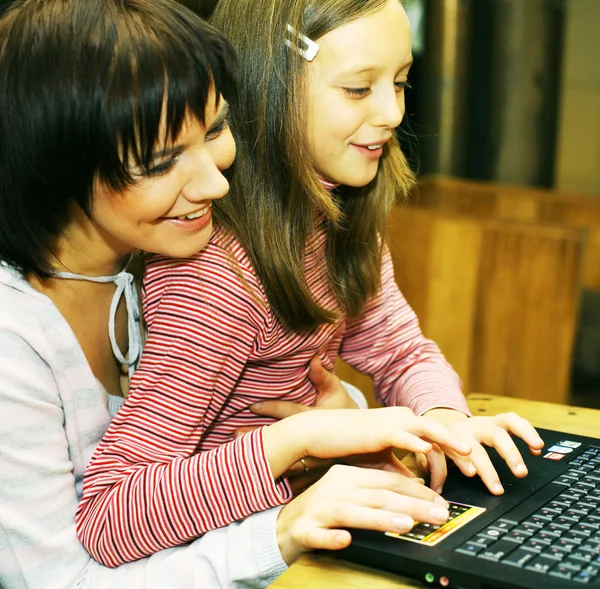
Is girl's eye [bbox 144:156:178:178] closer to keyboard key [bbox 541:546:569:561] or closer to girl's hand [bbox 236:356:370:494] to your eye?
girl's hand [bbox 236:356:370:494]

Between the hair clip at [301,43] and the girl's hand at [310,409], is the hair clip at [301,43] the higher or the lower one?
A: the higher one

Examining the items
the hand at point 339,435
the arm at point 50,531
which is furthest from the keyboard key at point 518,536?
the arm at point 50,531

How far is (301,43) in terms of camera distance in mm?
995

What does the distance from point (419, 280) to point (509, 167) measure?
855 millimetres

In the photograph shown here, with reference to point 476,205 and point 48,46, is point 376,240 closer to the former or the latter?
point 48,46

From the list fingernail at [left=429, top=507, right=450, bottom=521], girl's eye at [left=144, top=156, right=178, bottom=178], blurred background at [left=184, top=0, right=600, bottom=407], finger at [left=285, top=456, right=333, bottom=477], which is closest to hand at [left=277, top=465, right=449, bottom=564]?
fingernail at [left=429, top=507, right=450, bottom=521]

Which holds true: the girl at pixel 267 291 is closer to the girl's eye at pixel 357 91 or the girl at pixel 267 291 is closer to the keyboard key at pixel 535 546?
the girl's eye at pixel 357 91

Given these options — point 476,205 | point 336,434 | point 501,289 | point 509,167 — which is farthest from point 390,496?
point 509,167

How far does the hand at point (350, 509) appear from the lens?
76cm

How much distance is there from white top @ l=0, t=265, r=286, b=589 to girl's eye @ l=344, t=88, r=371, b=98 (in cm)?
40

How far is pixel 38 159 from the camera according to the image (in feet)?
2.84

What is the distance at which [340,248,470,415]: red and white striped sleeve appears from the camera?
48.3 inches

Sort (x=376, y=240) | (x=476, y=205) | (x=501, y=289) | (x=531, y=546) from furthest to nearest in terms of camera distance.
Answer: (x=476, y=205)
(x=501, y=289)
(x=376, y=240)
(x=531, y=546)

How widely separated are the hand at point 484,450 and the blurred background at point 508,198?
1102 mm
